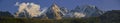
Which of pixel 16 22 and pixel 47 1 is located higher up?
pixel 47 1

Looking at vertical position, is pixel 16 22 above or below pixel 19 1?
below

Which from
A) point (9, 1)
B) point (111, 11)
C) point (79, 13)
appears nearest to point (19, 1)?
point (9, 1)

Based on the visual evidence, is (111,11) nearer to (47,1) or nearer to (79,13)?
(79,13)

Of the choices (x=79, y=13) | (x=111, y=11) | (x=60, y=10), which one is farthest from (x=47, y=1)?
(x=111, y=11)

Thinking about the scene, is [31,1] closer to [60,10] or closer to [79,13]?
[60,10]
